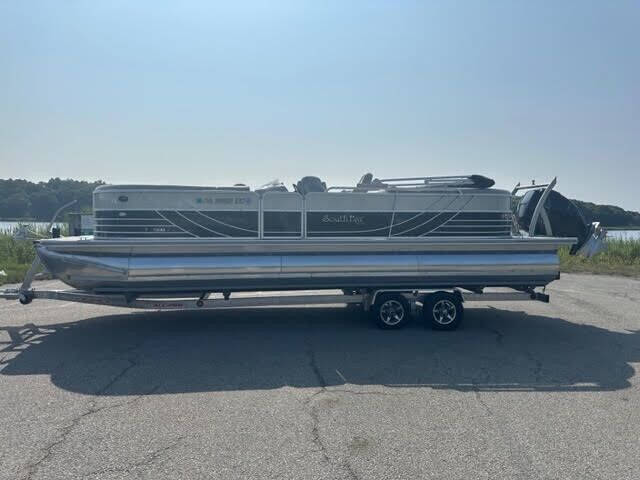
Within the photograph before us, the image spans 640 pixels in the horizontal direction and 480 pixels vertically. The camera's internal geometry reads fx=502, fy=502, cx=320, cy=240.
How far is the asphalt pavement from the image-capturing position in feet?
11.5

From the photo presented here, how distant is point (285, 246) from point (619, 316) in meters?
6.09

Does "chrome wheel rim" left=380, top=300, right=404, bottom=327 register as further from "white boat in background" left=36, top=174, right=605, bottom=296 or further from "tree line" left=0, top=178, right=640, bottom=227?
"tree line" left=0, top=178, right=640, bottom=227

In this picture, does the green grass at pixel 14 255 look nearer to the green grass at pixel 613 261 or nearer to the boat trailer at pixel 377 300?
the boat trailer at pixel 377 300

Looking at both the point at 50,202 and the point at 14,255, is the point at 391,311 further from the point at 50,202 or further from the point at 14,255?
the point at 14,255

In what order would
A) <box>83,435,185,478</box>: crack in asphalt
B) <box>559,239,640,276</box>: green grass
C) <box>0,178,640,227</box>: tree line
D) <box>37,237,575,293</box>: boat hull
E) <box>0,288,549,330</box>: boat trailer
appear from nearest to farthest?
<box>83,435,185,478</box>: crack in asphalt
<box>37,237,575,293</box>: boat hull
<box>0,288,549,330</box>: boat trailer
<box>0,178,640,227</box>: tree line
<box>559,239,640,276</box>: green grass

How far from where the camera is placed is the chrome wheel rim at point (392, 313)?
723 centimetres

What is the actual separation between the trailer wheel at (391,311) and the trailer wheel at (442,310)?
295mm

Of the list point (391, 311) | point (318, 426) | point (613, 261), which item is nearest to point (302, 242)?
point (391, 311)

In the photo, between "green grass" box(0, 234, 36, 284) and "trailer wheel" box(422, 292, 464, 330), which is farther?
"green grass" box(0, 234, 36, 284)

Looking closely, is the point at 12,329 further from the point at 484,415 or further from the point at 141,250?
the point at 484,415

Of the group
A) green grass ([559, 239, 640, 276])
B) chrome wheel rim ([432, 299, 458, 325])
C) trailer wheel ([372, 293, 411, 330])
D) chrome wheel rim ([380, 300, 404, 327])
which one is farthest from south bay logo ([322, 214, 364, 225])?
green grass ([559, 239, 640, 276])

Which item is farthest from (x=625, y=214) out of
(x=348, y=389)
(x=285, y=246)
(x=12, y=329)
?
(x=12, y=329)

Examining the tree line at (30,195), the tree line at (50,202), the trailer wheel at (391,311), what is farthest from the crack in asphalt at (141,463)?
the tree line at (30,195)

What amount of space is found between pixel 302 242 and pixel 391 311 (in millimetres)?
1680
